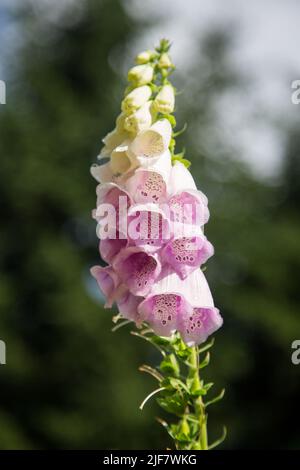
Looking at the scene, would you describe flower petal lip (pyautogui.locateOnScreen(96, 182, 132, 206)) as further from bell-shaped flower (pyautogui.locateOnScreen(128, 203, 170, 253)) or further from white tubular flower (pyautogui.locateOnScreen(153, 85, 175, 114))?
white tubular flower (pyautogui.locateOnScreen(153, 85, 175, 114))

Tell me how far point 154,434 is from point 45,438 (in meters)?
1.83

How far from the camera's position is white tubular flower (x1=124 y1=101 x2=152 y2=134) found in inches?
65.1

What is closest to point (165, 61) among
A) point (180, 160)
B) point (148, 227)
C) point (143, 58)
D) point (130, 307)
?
point (143, 58)

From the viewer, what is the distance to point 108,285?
159 cm

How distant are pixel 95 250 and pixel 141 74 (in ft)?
41.5

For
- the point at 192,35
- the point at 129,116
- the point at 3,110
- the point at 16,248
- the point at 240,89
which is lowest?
the point at 129,116

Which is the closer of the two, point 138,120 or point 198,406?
point 198,406

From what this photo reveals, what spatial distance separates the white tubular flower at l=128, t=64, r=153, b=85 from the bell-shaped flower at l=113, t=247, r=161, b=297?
417 mm

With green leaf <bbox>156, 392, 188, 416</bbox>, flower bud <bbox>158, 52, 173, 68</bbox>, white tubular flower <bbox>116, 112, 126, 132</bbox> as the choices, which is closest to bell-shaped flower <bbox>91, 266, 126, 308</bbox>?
green leaf <bbox>156, 392, 188, 416</bbox>

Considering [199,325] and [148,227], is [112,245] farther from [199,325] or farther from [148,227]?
[199,325]

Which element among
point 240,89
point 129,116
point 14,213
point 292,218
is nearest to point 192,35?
point 240,89

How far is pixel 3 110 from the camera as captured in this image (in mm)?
15328

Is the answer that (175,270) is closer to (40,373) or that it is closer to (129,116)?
(129,116)
